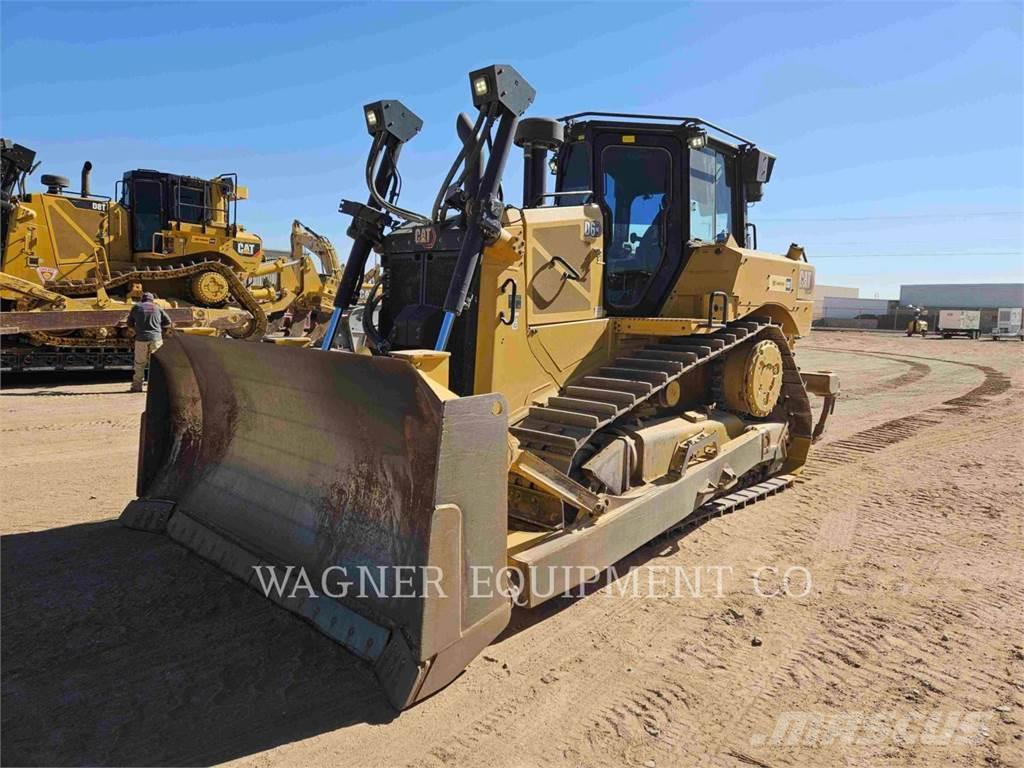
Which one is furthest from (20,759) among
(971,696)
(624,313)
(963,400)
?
(963,400)

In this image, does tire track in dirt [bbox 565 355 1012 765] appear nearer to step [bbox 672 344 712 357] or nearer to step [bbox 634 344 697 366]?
step [bbox 634 344 697 366]

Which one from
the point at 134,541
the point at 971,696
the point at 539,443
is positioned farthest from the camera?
the point at 134,541

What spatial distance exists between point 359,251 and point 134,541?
2404 mm

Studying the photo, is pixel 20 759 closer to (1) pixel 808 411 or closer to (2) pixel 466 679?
(2) pixel 466 679

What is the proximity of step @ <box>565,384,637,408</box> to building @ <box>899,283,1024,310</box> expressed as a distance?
240 feet

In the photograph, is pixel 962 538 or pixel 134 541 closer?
pixel 134 541

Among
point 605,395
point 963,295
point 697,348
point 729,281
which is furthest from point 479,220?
point 963,295

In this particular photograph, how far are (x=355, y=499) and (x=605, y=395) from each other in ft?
5.63

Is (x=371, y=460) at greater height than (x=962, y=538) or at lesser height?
greater

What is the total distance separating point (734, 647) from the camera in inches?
140

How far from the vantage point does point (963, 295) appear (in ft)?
233

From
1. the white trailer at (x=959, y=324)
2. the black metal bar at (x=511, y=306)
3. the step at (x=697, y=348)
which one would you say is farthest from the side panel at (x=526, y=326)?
the white trailer at (x=959, y=324)

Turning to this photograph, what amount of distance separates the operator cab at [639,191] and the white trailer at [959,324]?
128 feet

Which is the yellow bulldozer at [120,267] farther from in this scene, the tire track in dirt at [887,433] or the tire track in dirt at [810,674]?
the tire track in dirt at [810,674]
